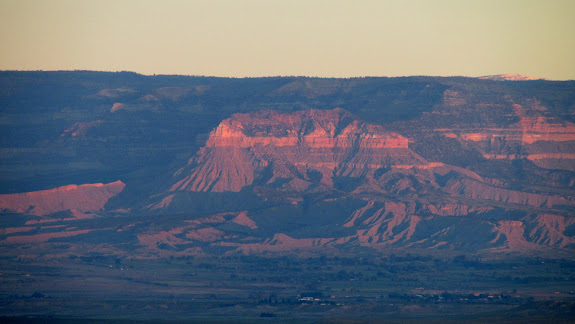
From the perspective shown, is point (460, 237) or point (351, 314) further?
point (460, 237)

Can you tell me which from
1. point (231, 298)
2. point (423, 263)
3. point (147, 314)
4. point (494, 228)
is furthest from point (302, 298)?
point (494, 228)

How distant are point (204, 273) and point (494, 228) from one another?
33690 millimetres

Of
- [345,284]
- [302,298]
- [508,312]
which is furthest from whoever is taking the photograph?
[345,284]

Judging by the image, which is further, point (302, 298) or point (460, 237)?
point (460, 237)

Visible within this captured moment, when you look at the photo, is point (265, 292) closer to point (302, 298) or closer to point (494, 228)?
point (302, 298)

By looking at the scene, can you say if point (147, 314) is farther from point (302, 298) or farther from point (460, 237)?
point (460, 237)

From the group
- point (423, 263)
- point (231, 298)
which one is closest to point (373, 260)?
point (423, 263)

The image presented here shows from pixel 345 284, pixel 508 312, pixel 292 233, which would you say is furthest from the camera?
pixel 292 233

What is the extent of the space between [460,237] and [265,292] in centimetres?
3597

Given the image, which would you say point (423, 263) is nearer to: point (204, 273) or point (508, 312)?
point (204, 273)

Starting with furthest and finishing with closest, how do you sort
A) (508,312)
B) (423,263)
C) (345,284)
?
1. (423,263)
2. (345,284)
3. (508,312)

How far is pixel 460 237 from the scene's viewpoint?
194125mm

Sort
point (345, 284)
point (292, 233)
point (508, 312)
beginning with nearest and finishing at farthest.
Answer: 1. point (508, 312)
2. point (345, 284)
3. point (292, 233)

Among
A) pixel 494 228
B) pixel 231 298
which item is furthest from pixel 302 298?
pixel 494 228
